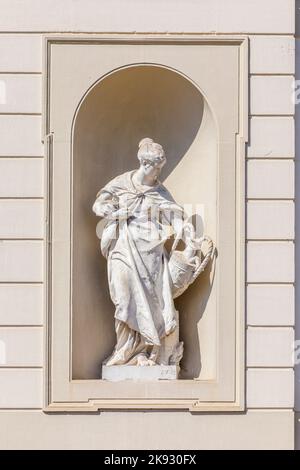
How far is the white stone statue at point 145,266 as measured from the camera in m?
16.6

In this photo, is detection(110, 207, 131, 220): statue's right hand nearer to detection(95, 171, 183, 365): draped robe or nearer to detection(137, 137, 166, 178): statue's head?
detection(95, 171, 183, 365): draped robe

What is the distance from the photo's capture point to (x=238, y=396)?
53.9 feet

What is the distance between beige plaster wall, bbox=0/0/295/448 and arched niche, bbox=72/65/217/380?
37 cm

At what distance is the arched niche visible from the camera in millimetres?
16672

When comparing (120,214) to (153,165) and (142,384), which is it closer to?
(153,165)

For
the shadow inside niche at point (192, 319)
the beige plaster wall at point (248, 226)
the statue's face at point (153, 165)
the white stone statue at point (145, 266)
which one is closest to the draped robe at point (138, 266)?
the white stone statue at point (145, 266)

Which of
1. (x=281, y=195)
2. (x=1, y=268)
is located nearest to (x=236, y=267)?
(x=281, y=195)

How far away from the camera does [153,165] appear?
660 inches

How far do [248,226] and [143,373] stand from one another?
154cm

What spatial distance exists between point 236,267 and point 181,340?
0.89 m

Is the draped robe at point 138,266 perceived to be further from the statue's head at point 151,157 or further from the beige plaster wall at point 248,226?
→ the beige plaster wall at point 248,226

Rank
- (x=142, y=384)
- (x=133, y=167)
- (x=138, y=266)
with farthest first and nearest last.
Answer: (x=133, y=167) < (x=138, y=266) < (x=142, y=384)

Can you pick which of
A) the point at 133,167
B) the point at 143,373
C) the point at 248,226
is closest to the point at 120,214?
the point at 133,167

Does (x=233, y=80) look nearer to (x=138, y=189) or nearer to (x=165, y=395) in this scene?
A: (x=138, y=189)
